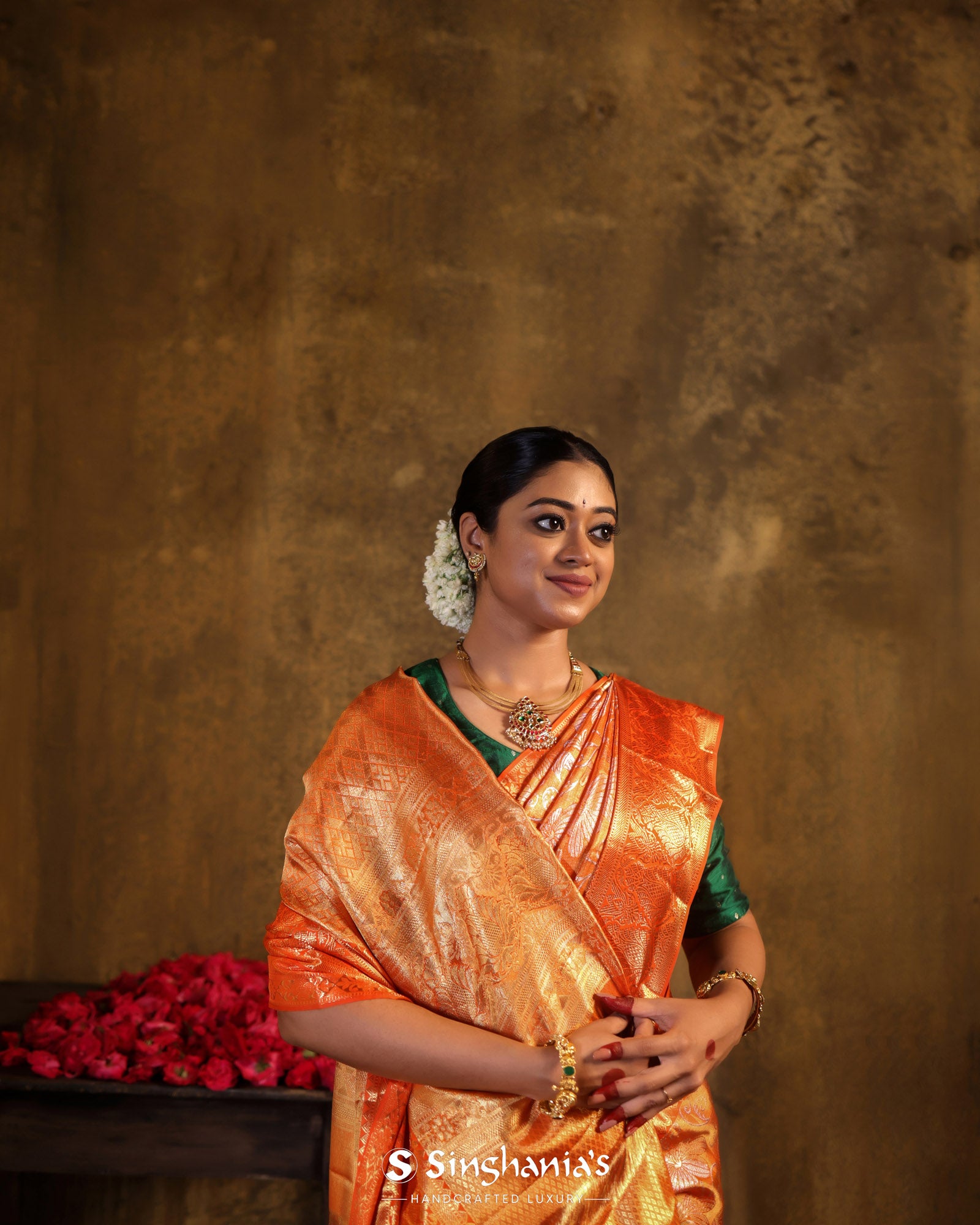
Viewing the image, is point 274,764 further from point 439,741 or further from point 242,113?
point 242,113

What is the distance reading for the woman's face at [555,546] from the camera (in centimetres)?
161

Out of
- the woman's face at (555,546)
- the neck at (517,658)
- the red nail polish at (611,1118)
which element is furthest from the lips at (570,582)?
the red nail polish at (611,1118)

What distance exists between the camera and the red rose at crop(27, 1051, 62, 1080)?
2.47 metres

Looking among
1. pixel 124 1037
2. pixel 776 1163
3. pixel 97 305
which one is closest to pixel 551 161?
pixel 97 305

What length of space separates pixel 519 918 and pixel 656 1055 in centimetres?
27

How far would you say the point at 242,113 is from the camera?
11.7ft

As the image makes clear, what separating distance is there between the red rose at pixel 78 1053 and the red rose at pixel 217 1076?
0.28 m

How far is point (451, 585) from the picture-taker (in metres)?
1.81

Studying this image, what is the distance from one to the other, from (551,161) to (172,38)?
4.70 ft

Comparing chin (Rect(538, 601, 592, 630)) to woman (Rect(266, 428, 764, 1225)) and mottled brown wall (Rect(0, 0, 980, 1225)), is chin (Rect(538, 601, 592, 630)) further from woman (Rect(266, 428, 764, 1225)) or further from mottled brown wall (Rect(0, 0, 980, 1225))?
mottled brown wall (Rect(0, 0, 980, 1225))

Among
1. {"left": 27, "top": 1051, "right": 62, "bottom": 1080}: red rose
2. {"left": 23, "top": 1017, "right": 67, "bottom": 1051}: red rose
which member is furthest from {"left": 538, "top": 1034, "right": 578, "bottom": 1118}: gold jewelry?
{"left": 23, "top": 1017, "right": 67, "bottom": 1051}: red rose

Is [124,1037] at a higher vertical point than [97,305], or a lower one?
lower

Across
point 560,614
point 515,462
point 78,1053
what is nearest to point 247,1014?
point 78,1053

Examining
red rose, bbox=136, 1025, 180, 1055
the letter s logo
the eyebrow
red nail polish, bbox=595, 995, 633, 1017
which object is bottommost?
red rose, bbox=136, 1025, 180, 1055
